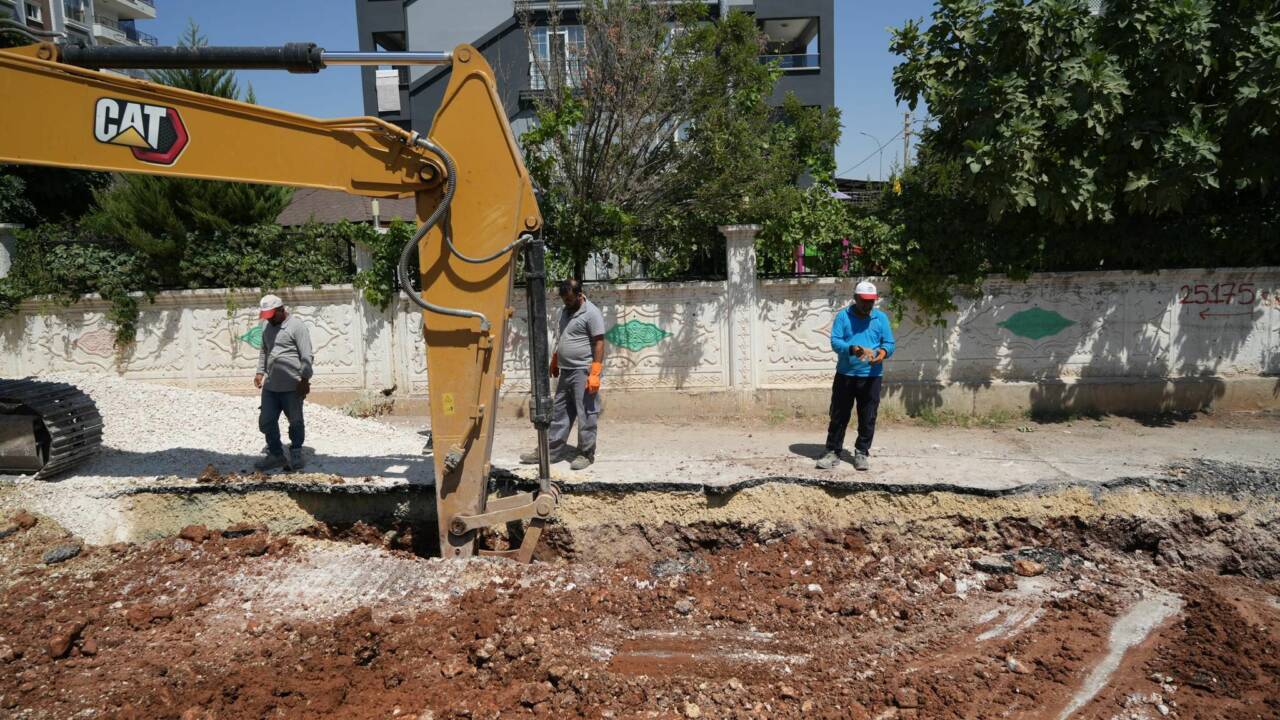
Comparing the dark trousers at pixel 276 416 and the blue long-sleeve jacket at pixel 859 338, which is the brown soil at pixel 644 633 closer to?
the dark trousers at pixel 276 416

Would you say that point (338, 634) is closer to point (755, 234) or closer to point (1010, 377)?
point (755, 234)

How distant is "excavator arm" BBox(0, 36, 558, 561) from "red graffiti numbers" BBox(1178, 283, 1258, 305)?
8242 millimetres

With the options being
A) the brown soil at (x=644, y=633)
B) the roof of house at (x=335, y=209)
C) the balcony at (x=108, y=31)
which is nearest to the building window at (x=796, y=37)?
the roof of house at (x=335, y=209)

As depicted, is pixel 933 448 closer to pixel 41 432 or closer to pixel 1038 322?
pixel 1038 322

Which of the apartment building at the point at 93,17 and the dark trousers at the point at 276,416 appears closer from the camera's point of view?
the dark trousers at the point at 276,416

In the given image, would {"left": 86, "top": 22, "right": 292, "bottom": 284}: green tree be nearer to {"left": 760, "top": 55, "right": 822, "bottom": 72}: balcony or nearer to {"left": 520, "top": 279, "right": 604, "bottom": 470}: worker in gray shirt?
{"left": 520, "top": 279, "right": 604, "bottom": 470}: worker in gray shirt

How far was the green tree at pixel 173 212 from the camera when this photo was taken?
985 cm

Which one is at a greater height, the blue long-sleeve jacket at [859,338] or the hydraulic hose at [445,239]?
the hydraulic hose at [445,239]

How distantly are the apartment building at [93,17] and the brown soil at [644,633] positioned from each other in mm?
30717

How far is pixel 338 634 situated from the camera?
4.06m

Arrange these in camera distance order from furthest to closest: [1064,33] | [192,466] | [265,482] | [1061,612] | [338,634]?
[1064,33], [192,466], [265,482], [1061,612], [338,634]

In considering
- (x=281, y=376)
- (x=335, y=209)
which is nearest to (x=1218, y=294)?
(x=281, y=376)

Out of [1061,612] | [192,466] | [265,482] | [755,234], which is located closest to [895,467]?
[1061,612]

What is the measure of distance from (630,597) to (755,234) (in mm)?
5467
